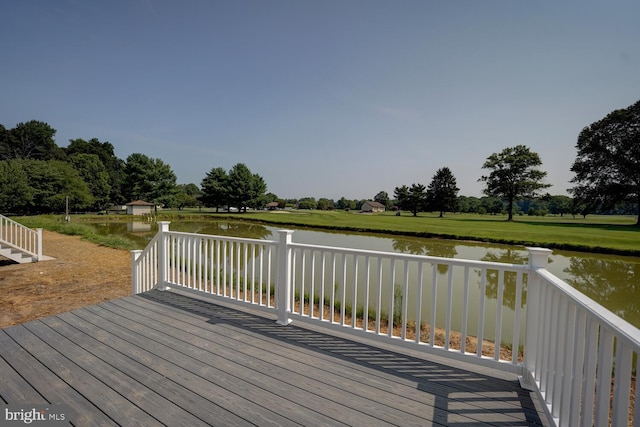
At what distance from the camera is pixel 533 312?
2.14 metres

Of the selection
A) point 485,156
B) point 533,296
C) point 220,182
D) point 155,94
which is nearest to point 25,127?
point 220,182

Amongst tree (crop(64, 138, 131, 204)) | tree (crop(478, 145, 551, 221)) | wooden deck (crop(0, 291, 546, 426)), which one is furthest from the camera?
tree (crop(64, 138, 131, 204))

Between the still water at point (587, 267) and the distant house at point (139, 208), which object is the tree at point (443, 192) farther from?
the distant house at point (139, 208)

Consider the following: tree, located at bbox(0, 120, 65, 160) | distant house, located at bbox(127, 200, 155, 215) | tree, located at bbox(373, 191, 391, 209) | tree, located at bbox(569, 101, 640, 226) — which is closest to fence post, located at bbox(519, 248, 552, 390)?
tree, located at bbox(569, 101, 640, 226)

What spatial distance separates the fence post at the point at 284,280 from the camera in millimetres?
3312

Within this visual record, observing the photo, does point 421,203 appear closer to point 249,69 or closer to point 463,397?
point 249,69

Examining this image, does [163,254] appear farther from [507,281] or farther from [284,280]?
[507,281]

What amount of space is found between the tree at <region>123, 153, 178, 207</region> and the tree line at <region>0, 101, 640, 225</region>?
0.14 meters

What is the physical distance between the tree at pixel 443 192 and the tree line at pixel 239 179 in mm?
176

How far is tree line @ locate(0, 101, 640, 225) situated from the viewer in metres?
29.7

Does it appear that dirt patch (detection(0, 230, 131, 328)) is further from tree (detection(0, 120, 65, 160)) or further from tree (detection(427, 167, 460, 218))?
tree (detection(0, 120, 65, 160))

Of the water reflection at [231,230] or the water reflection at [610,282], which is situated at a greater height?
the water reflection at [610,282]

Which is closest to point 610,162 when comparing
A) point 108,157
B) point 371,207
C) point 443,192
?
point 443,192

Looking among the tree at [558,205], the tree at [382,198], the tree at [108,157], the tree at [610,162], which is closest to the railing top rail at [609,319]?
the tree at [610,162]
